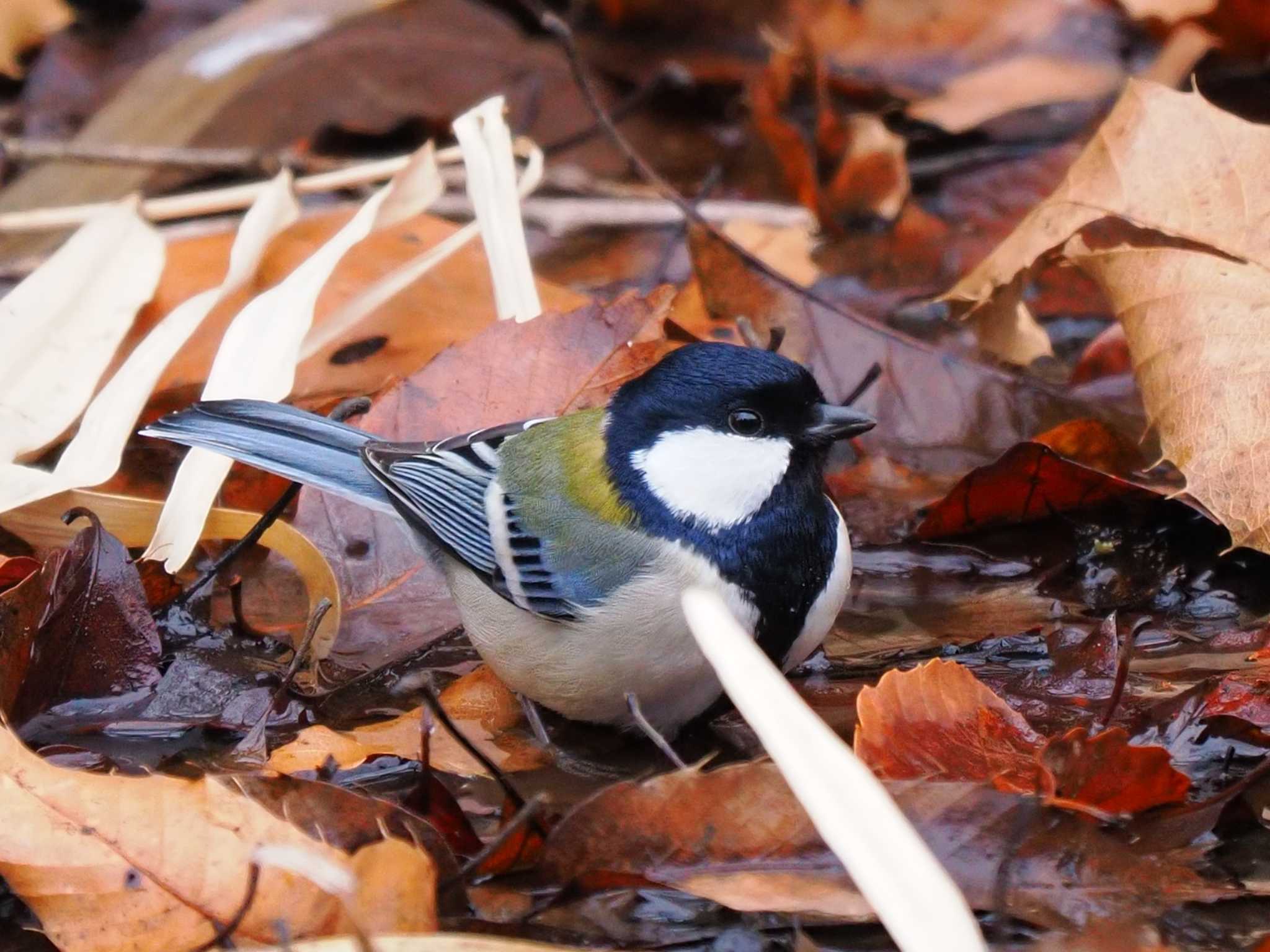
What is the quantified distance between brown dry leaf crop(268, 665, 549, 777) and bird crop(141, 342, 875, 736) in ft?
0.28

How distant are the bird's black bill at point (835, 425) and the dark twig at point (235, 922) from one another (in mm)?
1221

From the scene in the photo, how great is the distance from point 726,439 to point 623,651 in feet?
1.40

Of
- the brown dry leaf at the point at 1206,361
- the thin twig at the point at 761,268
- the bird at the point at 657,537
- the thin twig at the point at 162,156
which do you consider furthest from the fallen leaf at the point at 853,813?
the thin twig at the point at 162,156

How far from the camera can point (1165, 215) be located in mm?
3109

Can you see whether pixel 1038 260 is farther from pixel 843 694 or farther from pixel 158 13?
pixel 158 13

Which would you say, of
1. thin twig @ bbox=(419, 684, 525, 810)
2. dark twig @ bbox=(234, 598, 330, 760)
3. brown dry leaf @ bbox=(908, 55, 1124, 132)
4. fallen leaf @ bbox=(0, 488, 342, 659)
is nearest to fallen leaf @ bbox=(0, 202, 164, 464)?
fallen leaf @ bbox=(0, 488, 342, 659)

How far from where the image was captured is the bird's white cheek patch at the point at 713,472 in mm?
2672

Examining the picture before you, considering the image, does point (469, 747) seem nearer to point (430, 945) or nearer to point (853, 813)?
point (430, 945)

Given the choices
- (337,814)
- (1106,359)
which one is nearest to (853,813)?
(337,814)

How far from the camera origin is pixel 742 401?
269 cm

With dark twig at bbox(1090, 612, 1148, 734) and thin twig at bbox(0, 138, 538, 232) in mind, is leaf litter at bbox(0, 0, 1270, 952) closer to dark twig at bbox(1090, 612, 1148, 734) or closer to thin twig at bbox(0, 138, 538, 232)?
dark twig at bbox(1090, 612, 1148, 734)

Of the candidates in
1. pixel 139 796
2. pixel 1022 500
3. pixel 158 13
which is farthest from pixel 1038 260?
pixel 158 13

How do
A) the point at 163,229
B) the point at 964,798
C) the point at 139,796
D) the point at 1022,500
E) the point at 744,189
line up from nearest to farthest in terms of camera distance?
the point at 964,798 < the point at 139,796 < the point at 1022,500 < the point at 163,229 < the point at 744,189

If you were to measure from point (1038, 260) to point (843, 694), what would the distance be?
116 cm
